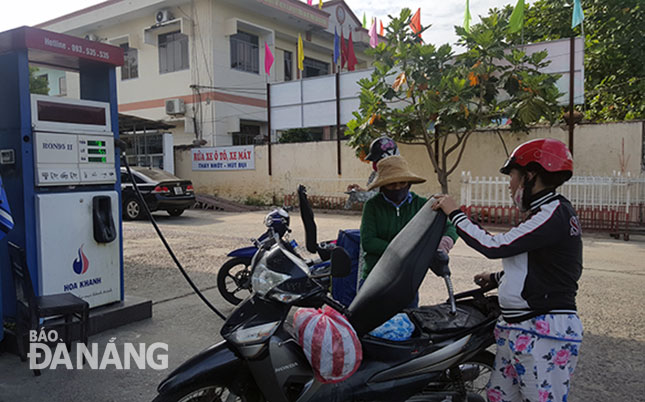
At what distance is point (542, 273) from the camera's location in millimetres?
2111

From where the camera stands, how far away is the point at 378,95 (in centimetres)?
1209

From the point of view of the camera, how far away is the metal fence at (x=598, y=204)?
9.52 metres

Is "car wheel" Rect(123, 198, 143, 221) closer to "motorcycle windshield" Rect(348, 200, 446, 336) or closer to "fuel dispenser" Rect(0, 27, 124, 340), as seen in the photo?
"fuel dispenser" Rect(0, 27, 124, 340)

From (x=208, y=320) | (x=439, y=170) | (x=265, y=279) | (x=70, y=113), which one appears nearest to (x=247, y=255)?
(x=208, y=320)

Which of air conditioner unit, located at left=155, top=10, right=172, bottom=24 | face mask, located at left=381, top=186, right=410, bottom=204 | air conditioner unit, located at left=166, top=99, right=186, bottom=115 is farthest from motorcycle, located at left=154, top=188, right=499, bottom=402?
air conditioner unit, located at left=155, top=10, right=172, bottom=24

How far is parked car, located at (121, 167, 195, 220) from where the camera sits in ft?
40.3

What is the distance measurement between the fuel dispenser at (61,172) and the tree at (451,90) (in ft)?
27.0

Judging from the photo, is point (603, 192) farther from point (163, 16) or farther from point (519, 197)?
point (163, 16)

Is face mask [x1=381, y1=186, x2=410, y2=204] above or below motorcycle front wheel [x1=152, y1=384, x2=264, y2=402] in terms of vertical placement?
above

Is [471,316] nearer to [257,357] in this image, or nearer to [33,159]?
[257,357]

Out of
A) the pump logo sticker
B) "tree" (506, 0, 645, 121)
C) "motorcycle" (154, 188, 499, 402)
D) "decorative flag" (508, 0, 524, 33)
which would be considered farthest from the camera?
"tree" (506, 0, 645, 121)

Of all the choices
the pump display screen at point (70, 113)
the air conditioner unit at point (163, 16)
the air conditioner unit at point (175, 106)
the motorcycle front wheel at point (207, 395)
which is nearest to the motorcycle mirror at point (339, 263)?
the motorcycle front wheel at point (207, 395)

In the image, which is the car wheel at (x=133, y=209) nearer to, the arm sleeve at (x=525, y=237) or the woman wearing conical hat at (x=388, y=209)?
the woman wearing conical hat at (x=388, y=209)

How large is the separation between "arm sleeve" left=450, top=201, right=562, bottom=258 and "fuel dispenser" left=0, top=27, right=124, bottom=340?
3237mm
